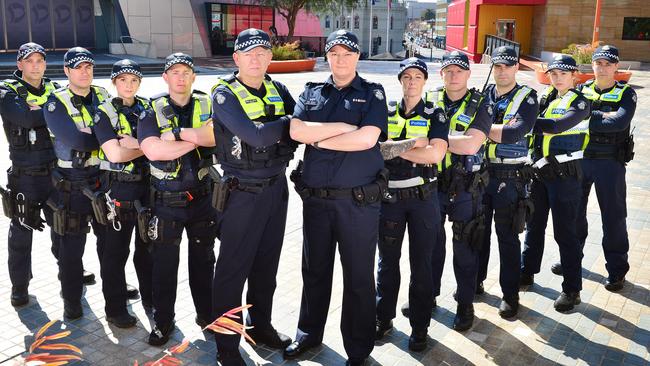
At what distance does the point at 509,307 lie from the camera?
4871 millimetres

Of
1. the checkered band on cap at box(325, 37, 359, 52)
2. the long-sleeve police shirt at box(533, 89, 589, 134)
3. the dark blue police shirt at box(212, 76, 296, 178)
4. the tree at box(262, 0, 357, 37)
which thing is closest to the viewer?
the dark blue police shirt at box(212, 76, 296, 178)

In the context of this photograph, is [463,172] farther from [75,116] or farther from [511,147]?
Result: [75,116]

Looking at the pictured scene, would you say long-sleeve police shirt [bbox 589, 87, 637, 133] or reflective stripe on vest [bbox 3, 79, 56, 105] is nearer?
reflective stripe on vest [bbox 3, 79, 56, 105]

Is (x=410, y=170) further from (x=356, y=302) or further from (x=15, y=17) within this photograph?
(x=15, y=17)

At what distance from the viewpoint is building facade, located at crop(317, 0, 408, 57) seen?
9094 centimetres

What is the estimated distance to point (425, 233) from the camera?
4242mm

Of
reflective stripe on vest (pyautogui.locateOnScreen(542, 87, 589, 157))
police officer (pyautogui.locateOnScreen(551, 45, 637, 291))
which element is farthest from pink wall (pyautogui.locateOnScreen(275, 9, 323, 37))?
reflective stripe on vest (pyautogui.locateOnScreen(542, 87, 589, 157))

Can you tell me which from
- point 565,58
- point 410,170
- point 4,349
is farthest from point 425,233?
point 4,349

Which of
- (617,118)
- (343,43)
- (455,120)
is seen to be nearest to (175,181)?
(343,43)

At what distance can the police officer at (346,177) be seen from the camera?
12.2 ft

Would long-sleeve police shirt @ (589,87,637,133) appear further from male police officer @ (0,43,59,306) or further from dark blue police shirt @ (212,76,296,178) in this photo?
male police officer @ (0,43,59,306)

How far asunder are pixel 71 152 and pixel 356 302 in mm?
2421

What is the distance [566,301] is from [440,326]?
115 centimetres

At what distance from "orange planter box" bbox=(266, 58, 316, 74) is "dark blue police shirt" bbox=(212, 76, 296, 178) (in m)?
23.6
